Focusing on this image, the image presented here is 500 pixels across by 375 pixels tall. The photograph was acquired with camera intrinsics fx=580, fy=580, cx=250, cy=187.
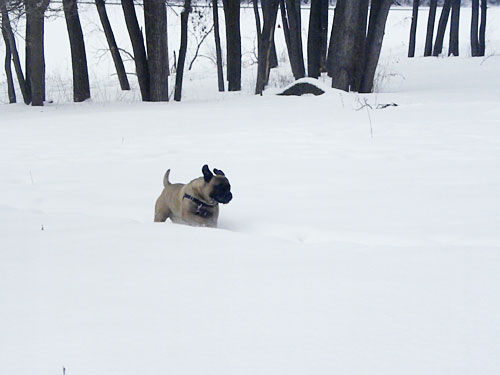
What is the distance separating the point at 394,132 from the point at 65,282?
561cm

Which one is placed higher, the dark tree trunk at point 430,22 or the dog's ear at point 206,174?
the dog's ear at point 206,174

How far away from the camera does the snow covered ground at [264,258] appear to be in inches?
81.0

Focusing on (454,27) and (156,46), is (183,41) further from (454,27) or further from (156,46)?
(454,27)

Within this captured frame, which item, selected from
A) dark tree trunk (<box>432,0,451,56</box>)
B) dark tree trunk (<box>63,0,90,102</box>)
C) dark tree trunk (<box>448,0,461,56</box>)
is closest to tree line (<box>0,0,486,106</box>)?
dark tree trunk (<box>63,0,90,102</box>)

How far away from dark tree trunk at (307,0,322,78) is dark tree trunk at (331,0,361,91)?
12.9 ft

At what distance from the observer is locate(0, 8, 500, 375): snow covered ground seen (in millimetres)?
2057

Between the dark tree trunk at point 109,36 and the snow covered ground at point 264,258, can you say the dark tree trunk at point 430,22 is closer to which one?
the dark tree trunk at point 109,36

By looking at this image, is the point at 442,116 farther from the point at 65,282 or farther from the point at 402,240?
the point at 65,282

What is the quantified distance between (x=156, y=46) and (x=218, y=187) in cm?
958

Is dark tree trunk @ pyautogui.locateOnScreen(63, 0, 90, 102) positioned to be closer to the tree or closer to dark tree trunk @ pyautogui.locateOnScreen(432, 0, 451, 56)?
the tree

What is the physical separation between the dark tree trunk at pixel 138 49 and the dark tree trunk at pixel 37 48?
2.00m

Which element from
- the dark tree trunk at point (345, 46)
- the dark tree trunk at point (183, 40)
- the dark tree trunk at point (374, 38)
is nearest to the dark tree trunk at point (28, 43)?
the dark tree trunk at point (183, 40)

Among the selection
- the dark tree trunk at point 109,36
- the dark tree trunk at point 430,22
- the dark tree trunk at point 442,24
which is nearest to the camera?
the dark tree trunk at point 109,36

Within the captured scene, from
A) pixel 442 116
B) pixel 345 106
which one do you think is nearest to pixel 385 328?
pixel 442 116
